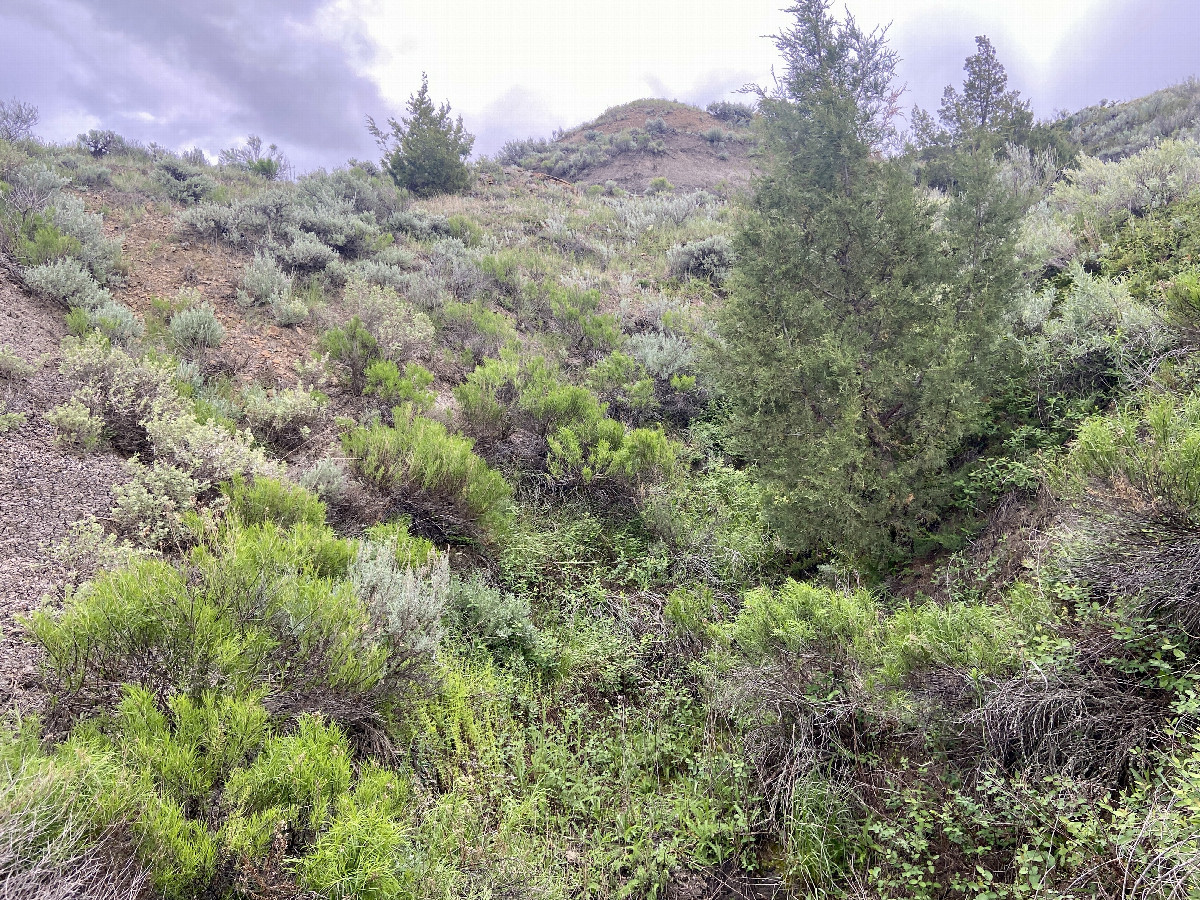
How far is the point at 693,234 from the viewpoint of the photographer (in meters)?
13.9

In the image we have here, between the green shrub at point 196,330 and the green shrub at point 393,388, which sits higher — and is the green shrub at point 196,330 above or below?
above

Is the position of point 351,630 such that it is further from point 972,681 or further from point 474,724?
point 972,681

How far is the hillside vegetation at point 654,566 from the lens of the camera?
6.59ft

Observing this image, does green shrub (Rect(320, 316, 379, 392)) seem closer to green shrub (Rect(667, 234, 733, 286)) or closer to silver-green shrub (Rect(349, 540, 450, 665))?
silver-green shrub (Rect(349, 540, 450, 665))

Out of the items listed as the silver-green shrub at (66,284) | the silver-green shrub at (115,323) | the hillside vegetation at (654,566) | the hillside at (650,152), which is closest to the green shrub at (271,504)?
the hillside vegetation at (654,566)

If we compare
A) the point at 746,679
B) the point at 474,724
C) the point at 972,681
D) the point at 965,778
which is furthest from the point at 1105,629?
the point at 474,724

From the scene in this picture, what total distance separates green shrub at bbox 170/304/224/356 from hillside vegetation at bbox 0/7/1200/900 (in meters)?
0.06

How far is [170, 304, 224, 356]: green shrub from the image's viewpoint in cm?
588

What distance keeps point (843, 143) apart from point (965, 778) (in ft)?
14.4

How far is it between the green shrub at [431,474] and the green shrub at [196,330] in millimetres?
2542

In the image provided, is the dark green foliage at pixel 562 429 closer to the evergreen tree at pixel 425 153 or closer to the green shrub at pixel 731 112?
the evergreen tree at pixel 425 153

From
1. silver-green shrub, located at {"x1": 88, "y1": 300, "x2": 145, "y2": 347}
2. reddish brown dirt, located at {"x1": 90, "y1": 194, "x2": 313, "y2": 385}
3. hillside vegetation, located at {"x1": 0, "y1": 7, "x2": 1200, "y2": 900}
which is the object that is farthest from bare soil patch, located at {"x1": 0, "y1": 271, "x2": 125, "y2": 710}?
reddish brown dirt, located at {"x1": 90, "y1": 194, "x2": 313, "y2": 385}

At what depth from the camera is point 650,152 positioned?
26.7 meters

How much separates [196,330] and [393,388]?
87.9 inches
